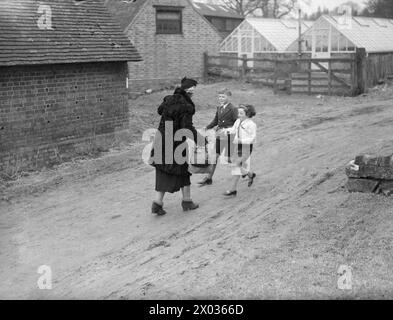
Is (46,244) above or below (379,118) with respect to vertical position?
below

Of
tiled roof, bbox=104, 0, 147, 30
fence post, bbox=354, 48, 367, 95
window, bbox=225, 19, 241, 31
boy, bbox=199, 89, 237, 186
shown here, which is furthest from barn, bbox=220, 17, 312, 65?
boy, bbox=199, 89, 237, 186

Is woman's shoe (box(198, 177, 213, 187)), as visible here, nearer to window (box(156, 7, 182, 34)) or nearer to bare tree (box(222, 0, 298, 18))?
window (box(156, 7, 182, 34))

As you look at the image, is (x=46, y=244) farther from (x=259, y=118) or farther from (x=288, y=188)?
(x=259, y=118)

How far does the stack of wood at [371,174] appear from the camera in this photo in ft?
23.3

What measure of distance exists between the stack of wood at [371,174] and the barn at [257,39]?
28.2m

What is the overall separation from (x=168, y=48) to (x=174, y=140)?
20790 mm

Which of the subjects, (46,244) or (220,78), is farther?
(220,78)

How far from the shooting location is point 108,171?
463 inches

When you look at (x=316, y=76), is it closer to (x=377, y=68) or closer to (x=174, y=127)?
(x=377, y=68)

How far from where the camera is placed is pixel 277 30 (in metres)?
37.0

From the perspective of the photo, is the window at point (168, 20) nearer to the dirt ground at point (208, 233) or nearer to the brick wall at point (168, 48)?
the brick wall at point (168, 48)

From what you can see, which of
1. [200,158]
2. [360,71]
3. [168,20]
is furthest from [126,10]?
[200,158]
